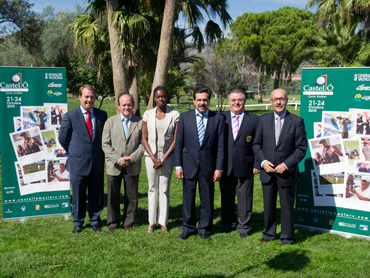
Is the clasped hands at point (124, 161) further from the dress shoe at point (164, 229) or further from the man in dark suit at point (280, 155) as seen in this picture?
the man in dark suit at point (280, 155)

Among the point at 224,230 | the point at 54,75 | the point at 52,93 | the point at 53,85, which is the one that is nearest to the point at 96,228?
the point at 224,230

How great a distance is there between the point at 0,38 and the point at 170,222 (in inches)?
1213

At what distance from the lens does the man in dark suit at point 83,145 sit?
486 cm

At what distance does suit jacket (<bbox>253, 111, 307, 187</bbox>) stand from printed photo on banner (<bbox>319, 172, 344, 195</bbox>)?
74 centimetres

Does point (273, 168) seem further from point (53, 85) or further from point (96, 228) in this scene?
point (53, 85)

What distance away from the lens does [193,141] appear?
15.2ft

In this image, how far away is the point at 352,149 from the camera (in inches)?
189

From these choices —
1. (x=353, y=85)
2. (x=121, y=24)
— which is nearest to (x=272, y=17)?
(x=121, y=24)

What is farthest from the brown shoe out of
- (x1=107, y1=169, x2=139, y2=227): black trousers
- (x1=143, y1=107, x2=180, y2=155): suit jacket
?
(x1=143, y1=107, x2=180, y2=155): suit jacket

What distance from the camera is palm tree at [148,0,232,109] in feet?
27.0

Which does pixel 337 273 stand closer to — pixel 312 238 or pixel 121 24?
pixel 312 238

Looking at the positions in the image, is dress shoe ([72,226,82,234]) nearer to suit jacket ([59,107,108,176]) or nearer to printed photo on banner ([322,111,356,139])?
suit jacket ([59,107,108,176])

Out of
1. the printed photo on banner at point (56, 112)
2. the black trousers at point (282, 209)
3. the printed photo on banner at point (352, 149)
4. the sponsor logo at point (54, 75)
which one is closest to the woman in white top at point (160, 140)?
the black trousers at point (282, 209)

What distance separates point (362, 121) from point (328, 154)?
64 centimetres
